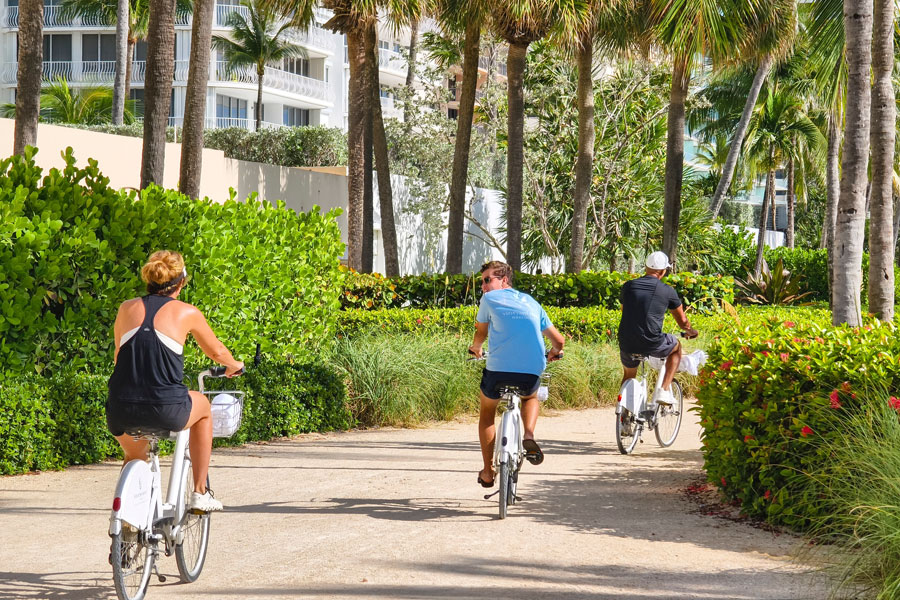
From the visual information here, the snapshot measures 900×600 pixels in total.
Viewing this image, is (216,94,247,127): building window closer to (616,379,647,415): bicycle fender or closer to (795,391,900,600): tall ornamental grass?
(616,379,647,415): bicycle fender

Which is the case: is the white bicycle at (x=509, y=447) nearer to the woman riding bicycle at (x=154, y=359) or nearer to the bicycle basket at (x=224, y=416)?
the bicycle basket at (x=224, y=416)

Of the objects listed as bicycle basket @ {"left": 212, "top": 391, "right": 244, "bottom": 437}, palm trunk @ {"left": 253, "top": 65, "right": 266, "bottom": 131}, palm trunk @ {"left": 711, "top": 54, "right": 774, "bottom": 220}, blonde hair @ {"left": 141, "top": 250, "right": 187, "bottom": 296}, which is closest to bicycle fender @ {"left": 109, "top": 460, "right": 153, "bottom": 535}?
bicycle basket @ {"left": 212, "top": 391, "right": 244, "bottom": 437}

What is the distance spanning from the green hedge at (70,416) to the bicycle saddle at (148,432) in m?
3.30

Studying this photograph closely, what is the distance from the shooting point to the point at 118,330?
505 centimetres

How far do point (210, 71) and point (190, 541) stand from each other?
154 feet

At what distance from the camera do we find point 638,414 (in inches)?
383

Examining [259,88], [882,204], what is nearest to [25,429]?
[882,204]

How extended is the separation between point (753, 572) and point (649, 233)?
76.4 feet

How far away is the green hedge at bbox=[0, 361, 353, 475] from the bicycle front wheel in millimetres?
3625

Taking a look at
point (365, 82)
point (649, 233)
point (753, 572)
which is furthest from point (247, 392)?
point (649, 233)

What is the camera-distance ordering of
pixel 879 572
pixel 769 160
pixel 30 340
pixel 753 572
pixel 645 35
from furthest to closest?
pixel 769 160 < pixel 645 35 < pixel 30 340 < pixel 753 572 < pixel 879 572

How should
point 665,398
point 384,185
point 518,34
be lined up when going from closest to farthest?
point 665,398 → point 518,34 → point 384,185

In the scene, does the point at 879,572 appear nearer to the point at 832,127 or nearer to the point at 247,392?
the point at 247,392

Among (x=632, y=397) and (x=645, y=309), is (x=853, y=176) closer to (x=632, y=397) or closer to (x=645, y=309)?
(x=645, y=309)
